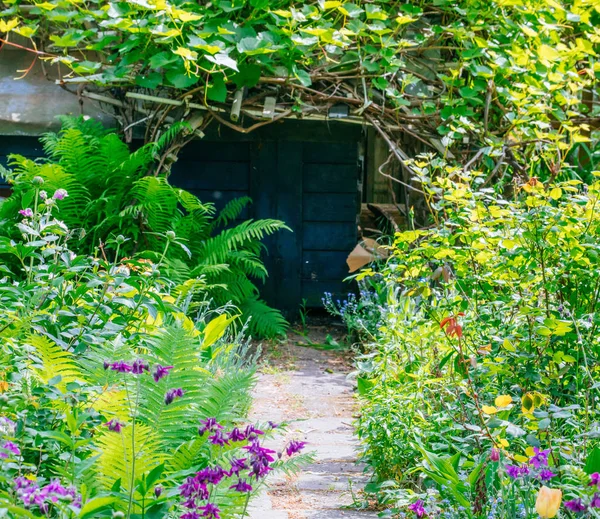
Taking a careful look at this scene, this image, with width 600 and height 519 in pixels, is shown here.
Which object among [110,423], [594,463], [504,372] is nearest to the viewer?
[110,423]

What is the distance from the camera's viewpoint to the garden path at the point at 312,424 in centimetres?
296

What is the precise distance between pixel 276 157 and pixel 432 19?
1.76 meters

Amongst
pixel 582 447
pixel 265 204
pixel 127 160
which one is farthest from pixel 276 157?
pixel 582 447

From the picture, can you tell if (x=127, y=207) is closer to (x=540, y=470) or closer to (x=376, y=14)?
(x=376, y=14)

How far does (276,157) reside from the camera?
701 cm

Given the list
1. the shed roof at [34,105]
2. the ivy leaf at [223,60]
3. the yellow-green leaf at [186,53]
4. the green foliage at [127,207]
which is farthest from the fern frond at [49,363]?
the shed roof at [34,105]

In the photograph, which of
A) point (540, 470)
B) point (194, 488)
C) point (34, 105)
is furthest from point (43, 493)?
point (34, 105)

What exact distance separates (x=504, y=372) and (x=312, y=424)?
1.70 meters

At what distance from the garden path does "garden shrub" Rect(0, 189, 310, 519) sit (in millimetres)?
360

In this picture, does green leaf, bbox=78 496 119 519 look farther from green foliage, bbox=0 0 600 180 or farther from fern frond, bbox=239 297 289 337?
fern frond, bbox=239 297 289 337

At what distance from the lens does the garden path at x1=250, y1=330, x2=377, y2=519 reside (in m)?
2.96

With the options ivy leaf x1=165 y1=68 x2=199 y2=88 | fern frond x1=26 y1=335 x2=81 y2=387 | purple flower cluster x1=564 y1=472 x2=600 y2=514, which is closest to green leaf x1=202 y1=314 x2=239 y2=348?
fern frond x1=26 y1=335 x2=81 y2=387

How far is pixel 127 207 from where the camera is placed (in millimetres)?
5266

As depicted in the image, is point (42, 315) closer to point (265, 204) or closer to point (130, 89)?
point (130, 89)
